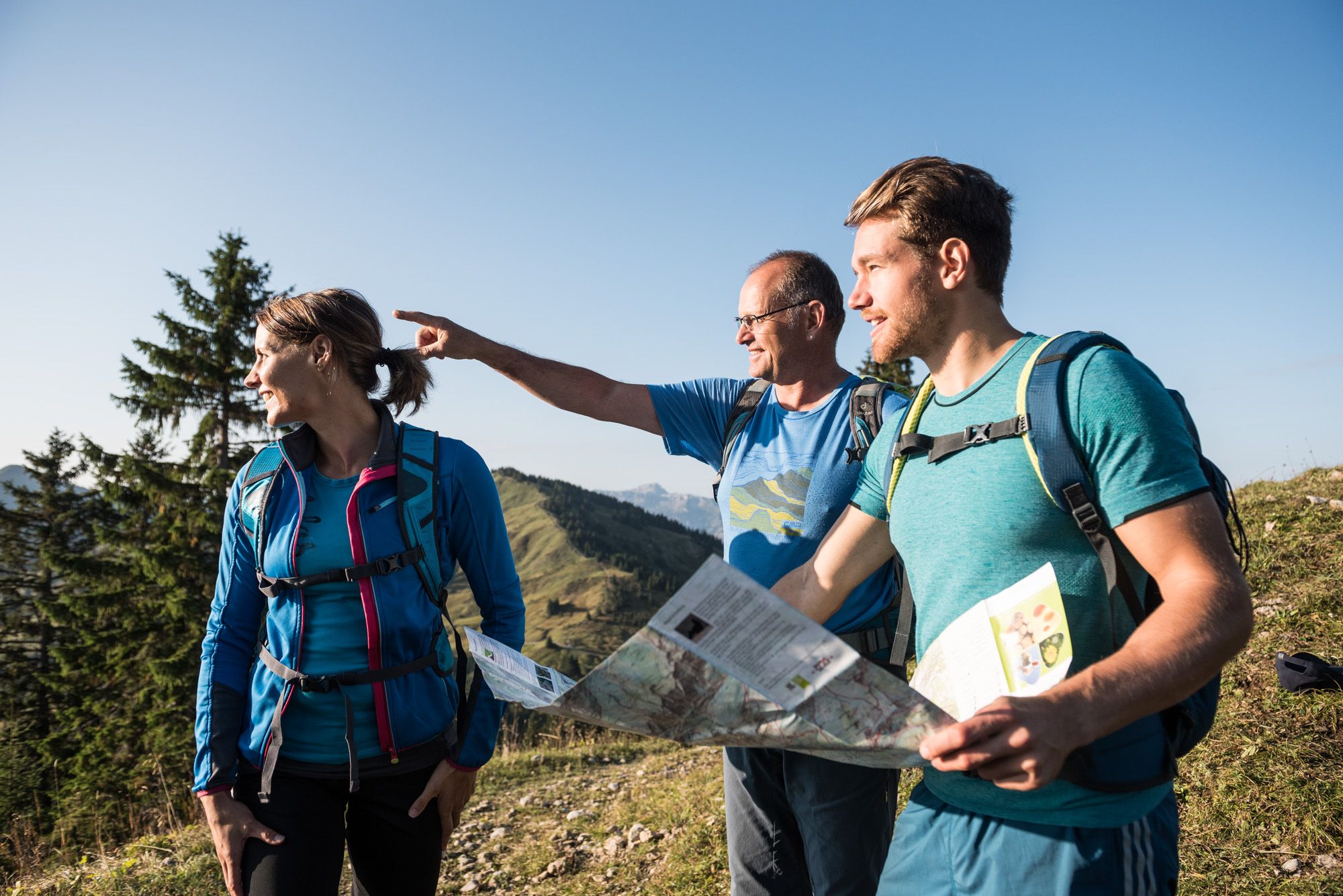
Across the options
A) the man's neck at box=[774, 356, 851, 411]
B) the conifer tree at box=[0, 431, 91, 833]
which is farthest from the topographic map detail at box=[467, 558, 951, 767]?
the conifer tree at box=[0, 431, 91, 833]

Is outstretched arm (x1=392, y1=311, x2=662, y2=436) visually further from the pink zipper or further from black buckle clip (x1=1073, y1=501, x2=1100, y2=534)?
black buckle clip (x1=1073, y1=501, x2=1100, y2=534)

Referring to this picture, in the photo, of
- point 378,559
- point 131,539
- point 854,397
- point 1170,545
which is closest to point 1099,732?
point 1170,545

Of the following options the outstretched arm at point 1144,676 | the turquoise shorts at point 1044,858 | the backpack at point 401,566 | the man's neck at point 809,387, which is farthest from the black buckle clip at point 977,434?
the backpack at point 401,566

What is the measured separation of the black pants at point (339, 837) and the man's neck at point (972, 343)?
2.21 metres

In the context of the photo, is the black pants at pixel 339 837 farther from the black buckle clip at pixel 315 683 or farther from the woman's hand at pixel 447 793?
the black buckle clip at pixel 315 683

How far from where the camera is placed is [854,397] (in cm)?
→ 323

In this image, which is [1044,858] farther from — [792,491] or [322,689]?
[322,689]

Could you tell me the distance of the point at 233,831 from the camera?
2742mm

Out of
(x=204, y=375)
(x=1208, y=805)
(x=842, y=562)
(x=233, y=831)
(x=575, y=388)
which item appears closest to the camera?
(x=842, y=562)

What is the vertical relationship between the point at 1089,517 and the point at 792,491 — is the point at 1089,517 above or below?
below

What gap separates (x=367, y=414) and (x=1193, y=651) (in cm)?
287

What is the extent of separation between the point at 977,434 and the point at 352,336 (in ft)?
8.03

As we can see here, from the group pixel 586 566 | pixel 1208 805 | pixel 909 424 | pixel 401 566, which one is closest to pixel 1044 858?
pixel 909 424

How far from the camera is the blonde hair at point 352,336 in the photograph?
10.6 ft
